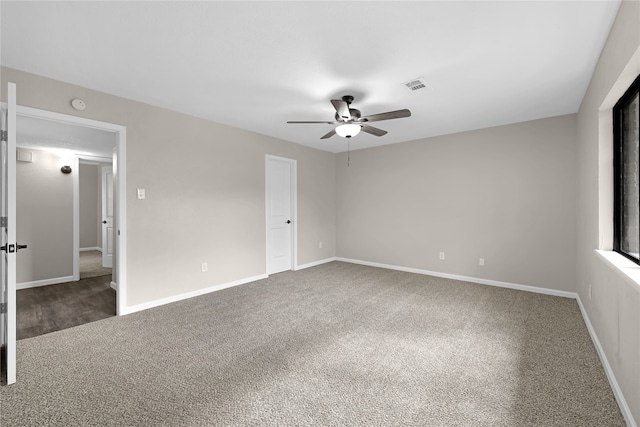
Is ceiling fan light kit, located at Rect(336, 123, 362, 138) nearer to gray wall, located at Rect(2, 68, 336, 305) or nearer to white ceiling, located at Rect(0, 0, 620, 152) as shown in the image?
white ceiling, located at Rect(0, 0, 620, 152)

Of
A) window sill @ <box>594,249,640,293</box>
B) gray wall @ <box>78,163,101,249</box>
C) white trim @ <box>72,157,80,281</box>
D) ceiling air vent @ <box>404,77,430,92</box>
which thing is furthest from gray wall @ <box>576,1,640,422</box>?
gray wall @ <box>78,163,101,249</box>

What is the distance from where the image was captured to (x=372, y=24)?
191 centimetres

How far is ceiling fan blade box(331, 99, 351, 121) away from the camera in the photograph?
2690 millimetres

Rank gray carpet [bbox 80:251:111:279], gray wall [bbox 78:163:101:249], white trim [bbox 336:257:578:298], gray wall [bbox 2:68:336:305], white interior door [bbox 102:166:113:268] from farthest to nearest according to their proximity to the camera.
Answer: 1. gray wall [bbox 78:163:101:249]
2. white interior door [bbox 102:166:113:268]
3. gray carpet [bbox 80:251:111:279]
4. white trim [bbox 336:257:578:298]
5. gray wall [bbox 2:68:336:305]

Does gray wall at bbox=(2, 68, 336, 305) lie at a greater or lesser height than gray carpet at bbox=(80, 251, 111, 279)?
greater

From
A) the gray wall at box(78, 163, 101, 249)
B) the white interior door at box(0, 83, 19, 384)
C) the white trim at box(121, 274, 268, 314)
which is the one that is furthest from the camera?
the gray wall at box(78, 163, 101, 249)

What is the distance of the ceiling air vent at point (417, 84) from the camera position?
2.73m

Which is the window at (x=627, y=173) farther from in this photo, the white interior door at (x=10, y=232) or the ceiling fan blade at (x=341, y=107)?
the white interior door at (x=10, y=232)

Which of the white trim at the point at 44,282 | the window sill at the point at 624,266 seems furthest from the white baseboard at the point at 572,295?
the white trim at the point at 44,282

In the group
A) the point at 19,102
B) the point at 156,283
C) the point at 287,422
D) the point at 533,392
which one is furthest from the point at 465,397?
the point at 19,102

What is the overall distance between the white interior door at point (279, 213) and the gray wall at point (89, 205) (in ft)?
18.1

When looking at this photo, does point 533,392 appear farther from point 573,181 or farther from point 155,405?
point 573,181

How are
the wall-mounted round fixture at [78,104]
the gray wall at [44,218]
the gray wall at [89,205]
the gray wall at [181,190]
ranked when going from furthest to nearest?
1. the gray wall at [89,205]
2. the gray wall at [44,218]
3. the gray wall at [181,190]
4. the wall-mounted round fixture at [78,104]

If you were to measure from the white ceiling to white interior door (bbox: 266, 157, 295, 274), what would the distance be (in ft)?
5.75
